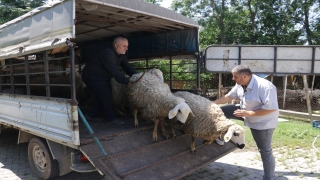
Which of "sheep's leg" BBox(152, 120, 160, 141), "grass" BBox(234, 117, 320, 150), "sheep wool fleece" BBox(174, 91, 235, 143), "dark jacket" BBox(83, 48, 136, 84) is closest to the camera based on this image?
"sheep wool fleece" BBox(174, 91, 235, 143)

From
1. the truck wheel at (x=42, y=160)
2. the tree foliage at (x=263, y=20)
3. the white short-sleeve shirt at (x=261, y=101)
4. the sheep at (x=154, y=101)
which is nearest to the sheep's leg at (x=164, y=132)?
the sheep at (x=154, y=101)

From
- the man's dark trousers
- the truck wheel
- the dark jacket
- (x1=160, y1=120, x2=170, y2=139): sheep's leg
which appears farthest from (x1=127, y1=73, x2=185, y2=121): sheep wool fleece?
the truck wheel

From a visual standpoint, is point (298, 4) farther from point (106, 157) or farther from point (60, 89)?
point (106, 157)

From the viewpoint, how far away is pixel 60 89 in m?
7.14

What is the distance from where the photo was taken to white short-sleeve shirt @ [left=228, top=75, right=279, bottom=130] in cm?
381

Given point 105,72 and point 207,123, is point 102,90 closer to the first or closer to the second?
point 105,72

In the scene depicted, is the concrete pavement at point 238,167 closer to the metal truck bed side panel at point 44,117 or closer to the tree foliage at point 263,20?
the metal truck bed side panel at point 44,117

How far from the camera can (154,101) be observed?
435cm

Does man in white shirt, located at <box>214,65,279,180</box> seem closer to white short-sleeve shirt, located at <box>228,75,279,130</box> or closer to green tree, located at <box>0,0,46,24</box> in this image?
white short-sleeve shirt, located at <box>228,75,279,130</box>

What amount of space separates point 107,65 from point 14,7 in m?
12.9

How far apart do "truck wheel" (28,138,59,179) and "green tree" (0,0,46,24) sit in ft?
39.9

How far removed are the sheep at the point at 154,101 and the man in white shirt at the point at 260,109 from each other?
88 centimetres

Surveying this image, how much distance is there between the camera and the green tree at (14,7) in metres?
14.3

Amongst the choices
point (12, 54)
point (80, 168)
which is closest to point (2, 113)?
point (12, 54)
